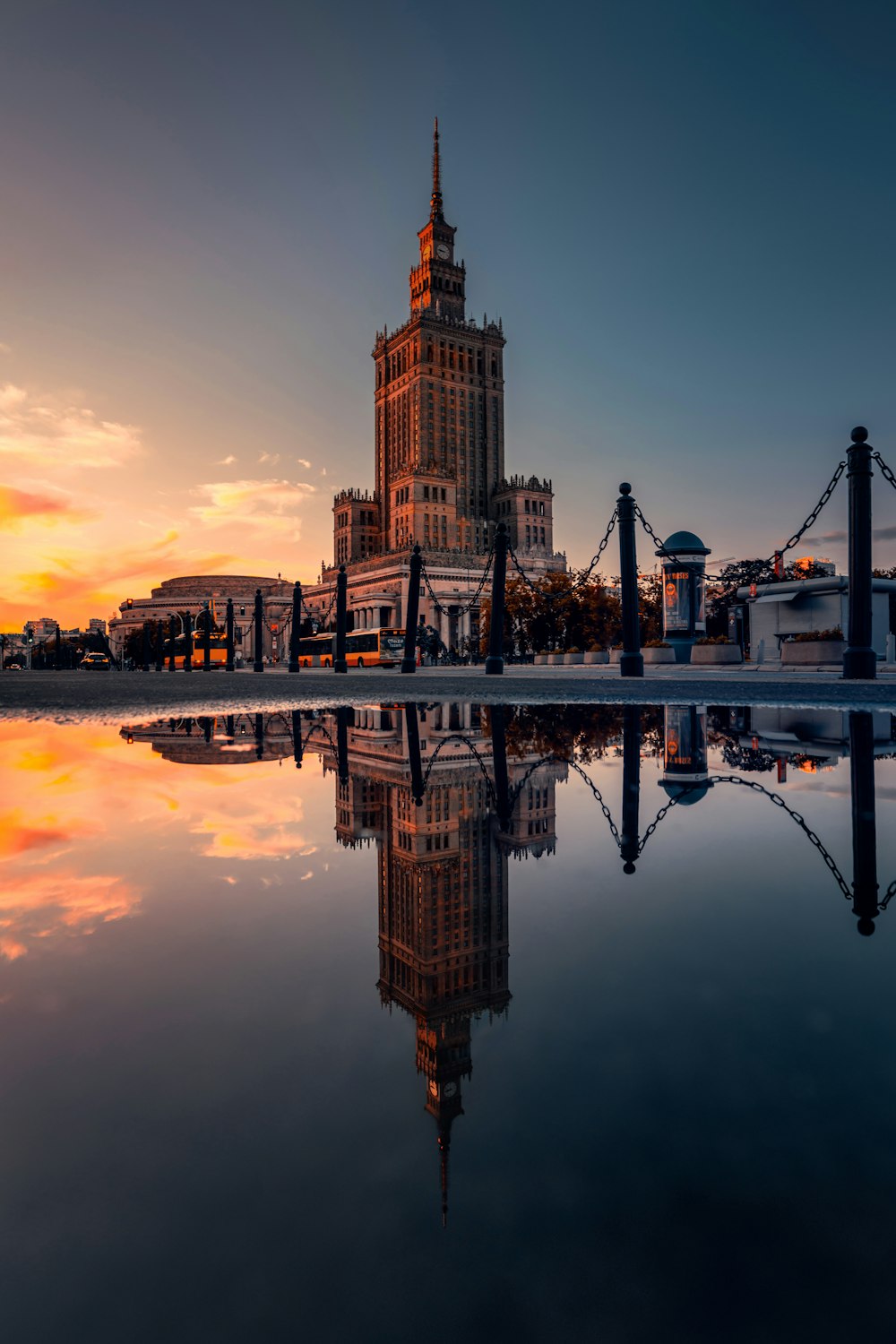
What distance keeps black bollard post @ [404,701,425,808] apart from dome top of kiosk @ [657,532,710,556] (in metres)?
16.3

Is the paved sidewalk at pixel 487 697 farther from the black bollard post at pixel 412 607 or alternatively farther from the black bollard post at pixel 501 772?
the black bollard post at pixel 412 607

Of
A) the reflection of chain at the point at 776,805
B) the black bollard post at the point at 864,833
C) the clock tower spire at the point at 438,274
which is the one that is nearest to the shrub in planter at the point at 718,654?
the black bollard post at the point at 864,833

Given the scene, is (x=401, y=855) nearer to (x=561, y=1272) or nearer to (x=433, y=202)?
(x=561, y=1272)

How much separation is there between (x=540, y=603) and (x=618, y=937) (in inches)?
1942

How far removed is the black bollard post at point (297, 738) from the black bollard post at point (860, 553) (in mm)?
9406

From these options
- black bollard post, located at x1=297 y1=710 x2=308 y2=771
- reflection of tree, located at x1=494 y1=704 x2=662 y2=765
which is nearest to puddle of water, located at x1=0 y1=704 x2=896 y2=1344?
black bollard post, located at x1=297 y1=710 x2=308 y2=771

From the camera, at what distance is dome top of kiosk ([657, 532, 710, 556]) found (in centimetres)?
2325

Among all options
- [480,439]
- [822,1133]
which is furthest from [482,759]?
[480,439]

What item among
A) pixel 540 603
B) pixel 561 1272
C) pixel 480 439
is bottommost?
pixel 561 1272

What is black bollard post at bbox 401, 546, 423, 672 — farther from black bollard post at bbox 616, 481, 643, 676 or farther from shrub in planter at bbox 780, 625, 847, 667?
shrub in planter at bbox 780, 625, 847, 667

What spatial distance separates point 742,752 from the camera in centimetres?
520

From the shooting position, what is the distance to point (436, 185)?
143250 millimetres

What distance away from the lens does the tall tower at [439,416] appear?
123312 mm

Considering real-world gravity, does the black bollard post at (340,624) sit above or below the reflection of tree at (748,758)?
above
